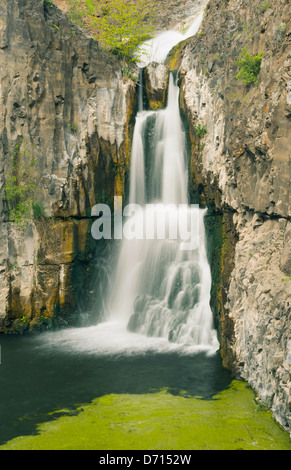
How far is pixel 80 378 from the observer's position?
39.0 ft

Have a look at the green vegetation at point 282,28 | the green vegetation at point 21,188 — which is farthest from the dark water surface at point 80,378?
the green vegetation at point 282,28

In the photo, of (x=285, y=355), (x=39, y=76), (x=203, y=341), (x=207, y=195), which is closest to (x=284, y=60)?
(x=207, y=195)

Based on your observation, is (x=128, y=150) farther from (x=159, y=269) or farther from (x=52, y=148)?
(x=159, y=269)

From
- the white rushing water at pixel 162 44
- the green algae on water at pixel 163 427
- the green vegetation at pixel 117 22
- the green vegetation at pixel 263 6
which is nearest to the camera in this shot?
the green algae on water at pixel 163 427

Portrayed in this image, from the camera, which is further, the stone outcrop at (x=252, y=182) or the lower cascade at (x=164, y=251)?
the lower cascade at (x=164, y=251)

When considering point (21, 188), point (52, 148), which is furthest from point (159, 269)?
point (52, 148)

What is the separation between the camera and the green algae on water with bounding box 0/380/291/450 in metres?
8.43

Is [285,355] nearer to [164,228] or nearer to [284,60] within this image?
[284,60]

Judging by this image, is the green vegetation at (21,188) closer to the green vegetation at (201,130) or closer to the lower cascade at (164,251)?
the lower cascade at (164,251)

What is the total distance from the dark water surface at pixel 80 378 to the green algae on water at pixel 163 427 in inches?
19.3

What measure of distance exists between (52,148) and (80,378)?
9.63 meters

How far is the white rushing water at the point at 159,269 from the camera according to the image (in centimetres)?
1468

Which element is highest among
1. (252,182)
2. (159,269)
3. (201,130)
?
(201,130)

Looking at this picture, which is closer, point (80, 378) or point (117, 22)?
point (80, 378)
